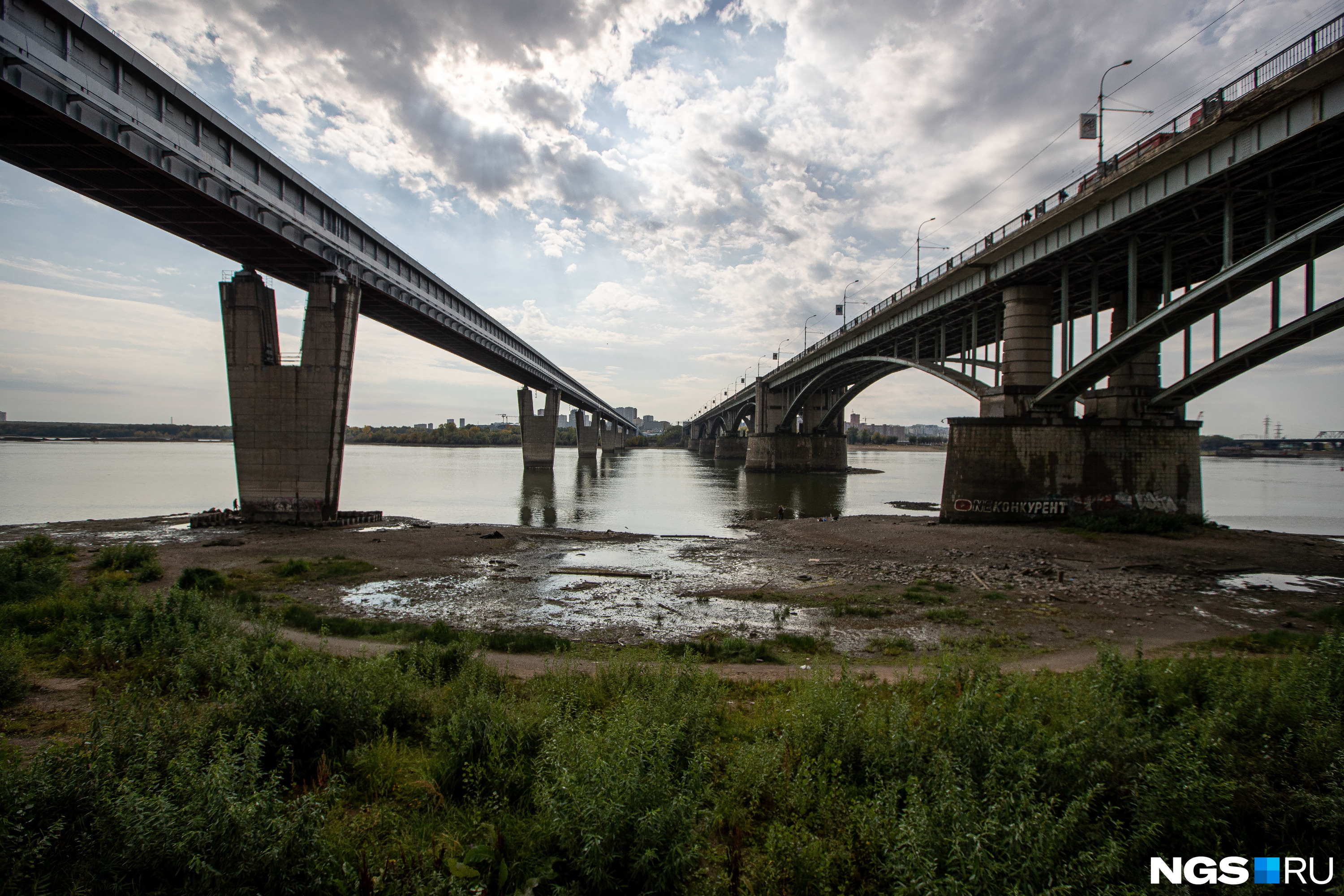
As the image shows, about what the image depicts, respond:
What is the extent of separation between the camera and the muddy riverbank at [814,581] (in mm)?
12805

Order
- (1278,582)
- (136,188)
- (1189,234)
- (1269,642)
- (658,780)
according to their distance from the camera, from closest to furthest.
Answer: (658,780), (1269,642), (1278,582), (136,188), (1189,234)

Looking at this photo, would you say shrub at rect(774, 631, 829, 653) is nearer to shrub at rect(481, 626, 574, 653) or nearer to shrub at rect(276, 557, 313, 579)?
shrub at rect(481, 626, 574, 653)

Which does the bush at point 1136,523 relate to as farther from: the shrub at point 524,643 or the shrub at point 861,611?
the shrub at point 524,643

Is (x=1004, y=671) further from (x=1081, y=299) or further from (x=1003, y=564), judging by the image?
(x=1081, y=299)

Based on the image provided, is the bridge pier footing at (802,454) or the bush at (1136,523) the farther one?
the bridge pier footing at (802,454)

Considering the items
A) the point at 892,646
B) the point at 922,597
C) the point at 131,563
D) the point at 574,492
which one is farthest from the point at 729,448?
the point at 892,646

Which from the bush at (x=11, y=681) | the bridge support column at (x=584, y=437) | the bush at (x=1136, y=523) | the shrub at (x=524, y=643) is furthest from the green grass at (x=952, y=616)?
the bridge support column at (x=584, y=437)

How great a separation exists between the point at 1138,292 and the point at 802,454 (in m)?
49.9

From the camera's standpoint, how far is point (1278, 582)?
18141 mm

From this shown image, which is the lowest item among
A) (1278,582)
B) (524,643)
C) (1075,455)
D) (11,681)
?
Answer: (1278,582)

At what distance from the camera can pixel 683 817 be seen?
3891 millimetres

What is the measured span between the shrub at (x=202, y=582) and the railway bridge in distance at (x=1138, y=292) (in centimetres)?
2938

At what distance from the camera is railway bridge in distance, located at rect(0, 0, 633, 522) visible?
16.1m

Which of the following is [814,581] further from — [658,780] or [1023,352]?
[1023,352]
